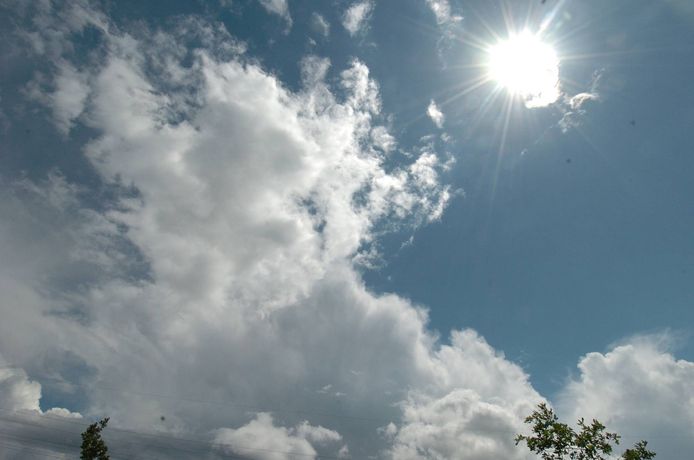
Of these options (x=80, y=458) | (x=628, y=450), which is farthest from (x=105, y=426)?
(x=628, y=450)

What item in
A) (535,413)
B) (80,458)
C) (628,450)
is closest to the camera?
(628,450)

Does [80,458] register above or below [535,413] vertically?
below

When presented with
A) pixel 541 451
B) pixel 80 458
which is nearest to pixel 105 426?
pixel 80 458

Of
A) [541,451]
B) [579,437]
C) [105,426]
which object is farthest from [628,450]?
[105,426]

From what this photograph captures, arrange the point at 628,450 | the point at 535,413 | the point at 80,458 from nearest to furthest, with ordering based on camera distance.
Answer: the point at 628,450 → the point at 535,413 → the point at 80,458

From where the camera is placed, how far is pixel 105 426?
5269cm

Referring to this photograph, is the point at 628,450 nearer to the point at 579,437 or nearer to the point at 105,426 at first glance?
the point at 579,437

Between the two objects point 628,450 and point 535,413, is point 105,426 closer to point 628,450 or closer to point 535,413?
point 535,413

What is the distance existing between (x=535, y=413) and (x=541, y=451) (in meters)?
2.90

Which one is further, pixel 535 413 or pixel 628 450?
pixel 535 413

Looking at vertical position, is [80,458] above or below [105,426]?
below

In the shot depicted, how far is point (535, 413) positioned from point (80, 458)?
56.2 meters

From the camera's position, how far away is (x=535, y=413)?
1293 inches

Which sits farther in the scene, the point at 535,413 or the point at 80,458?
the point at 80,458
